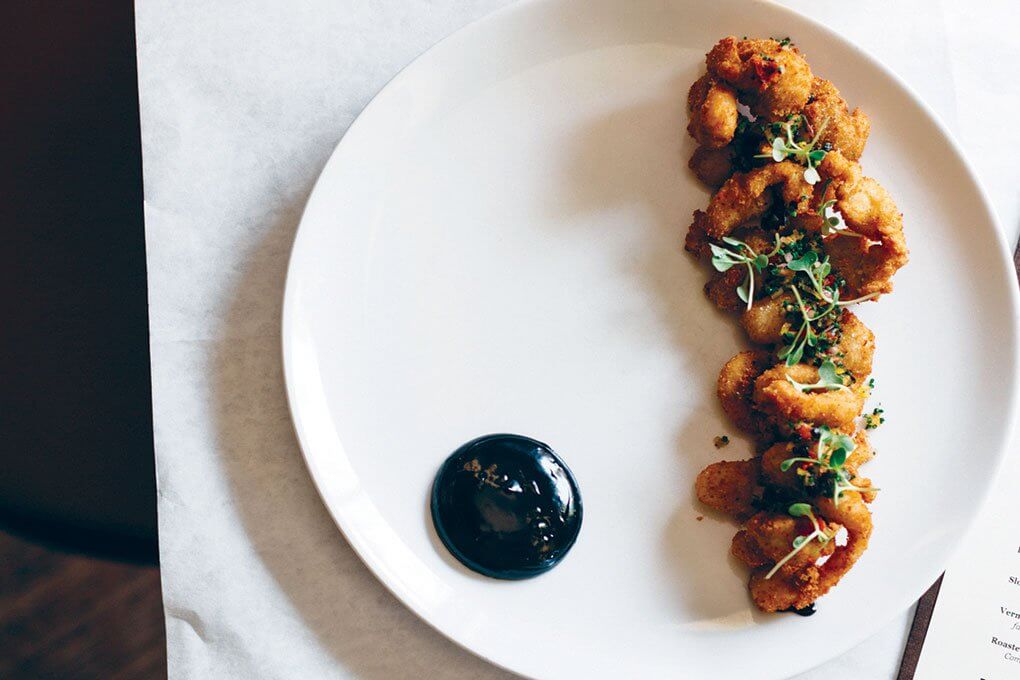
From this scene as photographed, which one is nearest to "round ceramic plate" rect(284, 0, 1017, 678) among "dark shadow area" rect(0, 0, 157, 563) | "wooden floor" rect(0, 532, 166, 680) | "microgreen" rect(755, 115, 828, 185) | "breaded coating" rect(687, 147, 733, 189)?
"breaded coating" rect(687, 147, 733, 189)

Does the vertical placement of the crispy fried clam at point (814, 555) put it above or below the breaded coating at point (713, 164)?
below

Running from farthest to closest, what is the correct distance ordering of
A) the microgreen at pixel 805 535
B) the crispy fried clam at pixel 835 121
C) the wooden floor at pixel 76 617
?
the wooden floor at pixel 76 617, the crispy fried clam at pixel 835 121, the microgreen at pixel 805 535

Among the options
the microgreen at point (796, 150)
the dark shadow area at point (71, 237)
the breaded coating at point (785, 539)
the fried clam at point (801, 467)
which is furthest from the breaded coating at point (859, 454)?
the dark shadow area at point (71, 237)

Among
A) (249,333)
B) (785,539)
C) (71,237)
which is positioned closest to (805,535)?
(785,539)

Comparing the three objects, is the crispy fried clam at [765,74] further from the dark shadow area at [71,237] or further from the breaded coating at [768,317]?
the dark shadow area at [71,237]

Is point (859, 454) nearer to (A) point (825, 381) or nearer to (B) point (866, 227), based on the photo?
(A) point (825, 381)

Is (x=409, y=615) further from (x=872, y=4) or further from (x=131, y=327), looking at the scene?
(x=872, y=4)
